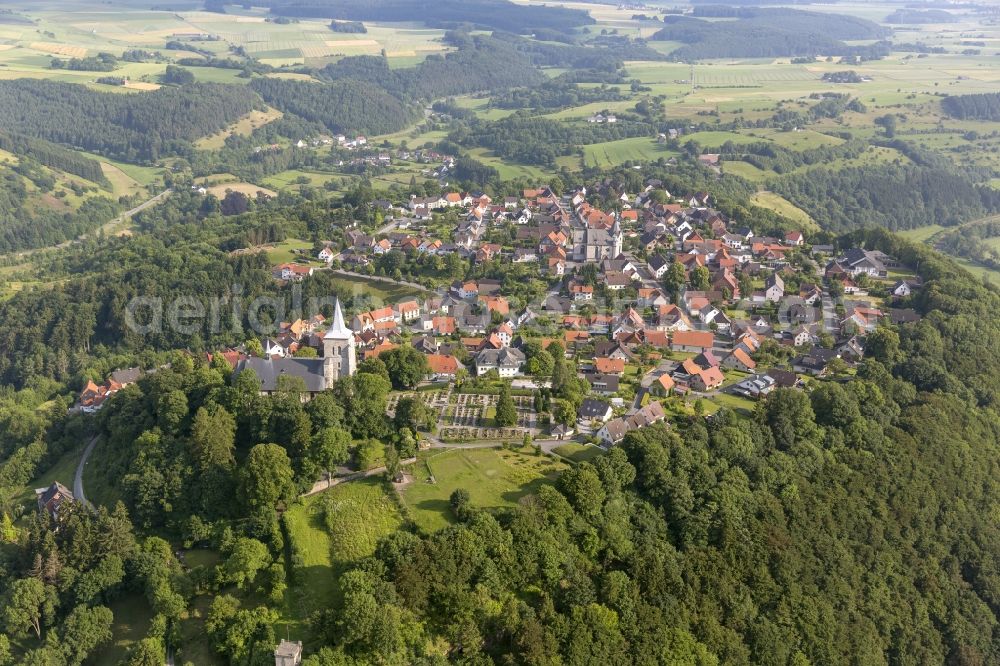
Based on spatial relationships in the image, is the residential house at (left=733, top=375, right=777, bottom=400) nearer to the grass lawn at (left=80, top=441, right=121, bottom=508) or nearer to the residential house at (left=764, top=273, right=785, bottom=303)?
the residential house at (left=764, top=273, right=785, bottom=303)

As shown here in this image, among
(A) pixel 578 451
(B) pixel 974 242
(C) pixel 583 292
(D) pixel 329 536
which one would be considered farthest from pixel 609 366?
(B) pixel 974 242

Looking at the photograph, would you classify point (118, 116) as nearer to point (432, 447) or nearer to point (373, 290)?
point (373, 290)

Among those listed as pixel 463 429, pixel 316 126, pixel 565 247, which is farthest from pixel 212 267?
A: pixel 316 126

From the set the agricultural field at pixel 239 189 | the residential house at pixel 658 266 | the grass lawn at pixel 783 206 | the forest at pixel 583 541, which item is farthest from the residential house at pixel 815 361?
the agricultural field at pixel 239 189

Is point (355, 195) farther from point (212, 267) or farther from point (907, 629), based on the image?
point (907, 629)

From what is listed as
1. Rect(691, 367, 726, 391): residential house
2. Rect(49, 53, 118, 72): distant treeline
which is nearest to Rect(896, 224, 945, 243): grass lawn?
Rect(691, 367, 726, 391): residential house

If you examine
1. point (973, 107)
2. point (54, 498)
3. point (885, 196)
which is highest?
point (973, 107)
